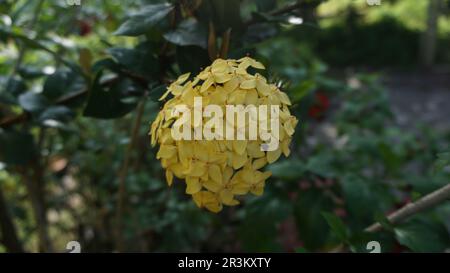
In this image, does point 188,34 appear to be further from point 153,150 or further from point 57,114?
point 57,114

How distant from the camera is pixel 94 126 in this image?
5.57ft

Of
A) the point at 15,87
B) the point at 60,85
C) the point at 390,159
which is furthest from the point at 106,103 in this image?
the point at 390,159

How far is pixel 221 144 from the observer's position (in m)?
0.55

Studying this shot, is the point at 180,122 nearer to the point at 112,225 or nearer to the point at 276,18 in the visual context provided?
the point at 276,18

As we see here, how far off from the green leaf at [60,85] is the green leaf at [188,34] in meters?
0.31

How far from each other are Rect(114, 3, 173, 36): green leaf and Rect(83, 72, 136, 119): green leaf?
90mm

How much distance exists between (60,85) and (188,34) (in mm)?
349

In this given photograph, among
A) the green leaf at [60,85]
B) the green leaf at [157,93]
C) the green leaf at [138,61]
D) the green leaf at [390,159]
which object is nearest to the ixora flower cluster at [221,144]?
the green leaf at [157,93]

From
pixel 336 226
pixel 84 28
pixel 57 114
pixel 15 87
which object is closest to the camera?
pixel 336 226

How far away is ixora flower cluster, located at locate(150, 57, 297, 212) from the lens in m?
0.55

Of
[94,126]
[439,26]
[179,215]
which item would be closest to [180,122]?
[179,215]

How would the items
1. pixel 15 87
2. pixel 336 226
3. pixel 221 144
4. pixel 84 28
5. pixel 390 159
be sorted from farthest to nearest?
1. pixel 84 28
2. pixel 390 159
3. pixel 15 87
4. pixel 336 226
5. pixel 221 144

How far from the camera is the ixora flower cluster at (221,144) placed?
0.55 m

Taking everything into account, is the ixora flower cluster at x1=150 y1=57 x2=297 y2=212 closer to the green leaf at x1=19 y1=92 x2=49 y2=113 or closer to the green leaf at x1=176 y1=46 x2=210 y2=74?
the green leaf at x1=176 y1=46 x2=210 y2=74
